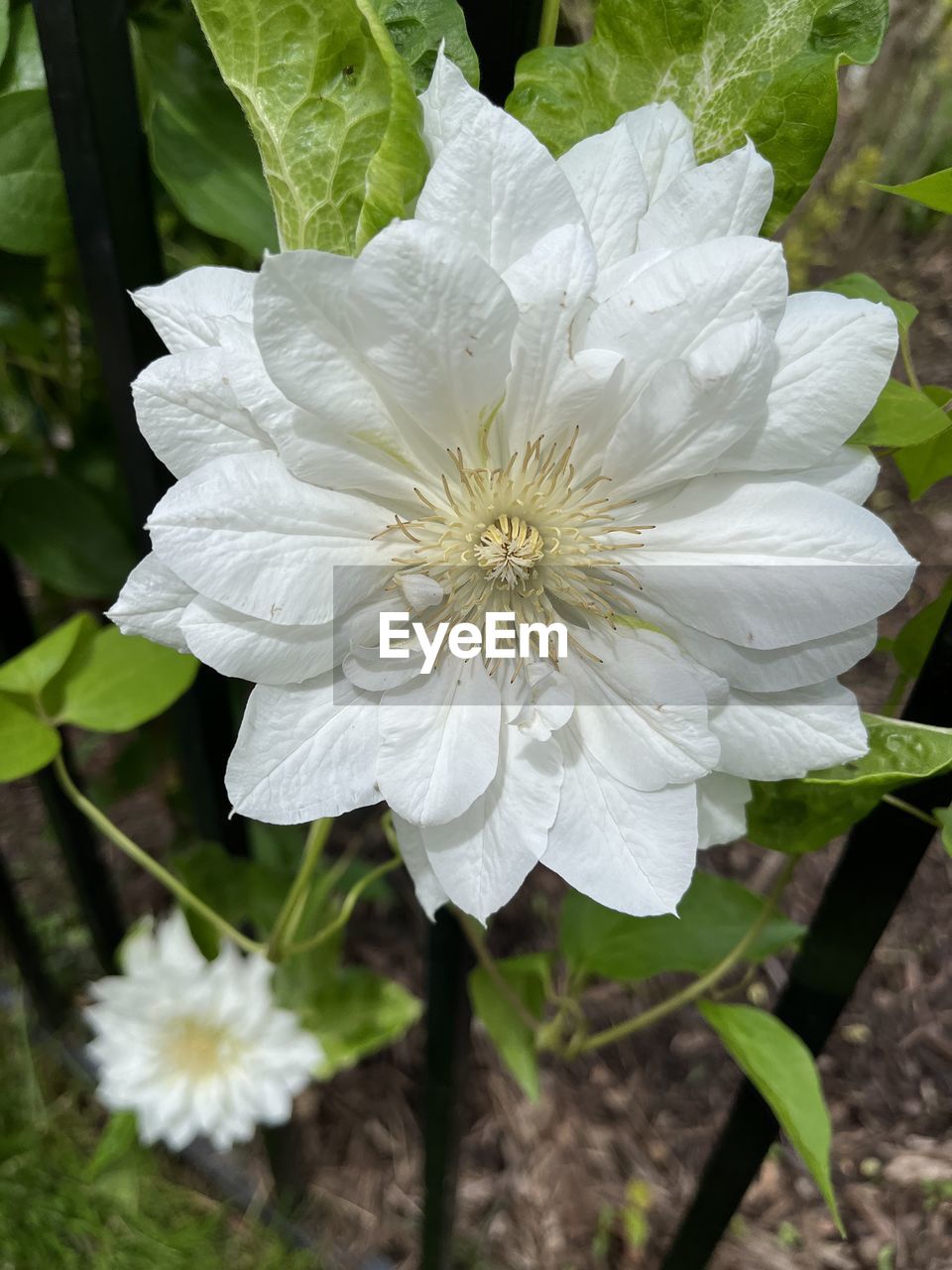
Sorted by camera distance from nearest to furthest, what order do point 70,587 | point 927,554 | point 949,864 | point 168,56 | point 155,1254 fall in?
point 168,56
point 70,587
point 949,864
point 155,1254
point 927,554

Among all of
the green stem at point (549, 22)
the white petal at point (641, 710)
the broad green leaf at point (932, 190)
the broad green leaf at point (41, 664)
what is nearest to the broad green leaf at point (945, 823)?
the white petal at point (641, 710)

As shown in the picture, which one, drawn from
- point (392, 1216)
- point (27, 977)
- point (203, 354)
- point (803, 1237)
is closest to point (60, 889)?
point (27, 977)

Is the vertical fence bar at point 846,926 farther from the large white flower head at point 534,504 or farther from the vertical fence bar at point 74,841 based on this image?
the vertical fence bar at point 74,841

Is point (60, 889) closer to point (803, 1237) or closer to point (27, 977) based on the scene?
point (27, 977)

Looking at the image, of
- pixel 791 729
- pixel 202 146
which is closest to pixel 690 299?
pixel 791 729

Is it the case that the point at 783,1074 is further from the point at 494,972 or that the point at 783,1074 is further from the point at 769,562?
the point at 769,562

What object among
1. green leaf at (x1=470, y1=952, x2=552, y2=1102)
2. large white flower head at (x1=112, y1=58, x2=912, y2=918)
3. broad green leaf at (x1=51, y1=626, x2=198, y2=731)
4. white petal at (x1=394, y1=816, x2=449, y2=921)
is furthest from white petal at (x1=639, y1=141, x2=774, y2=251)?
green leaf at (x1=470, y1=952, x2=552, y2=1102)
